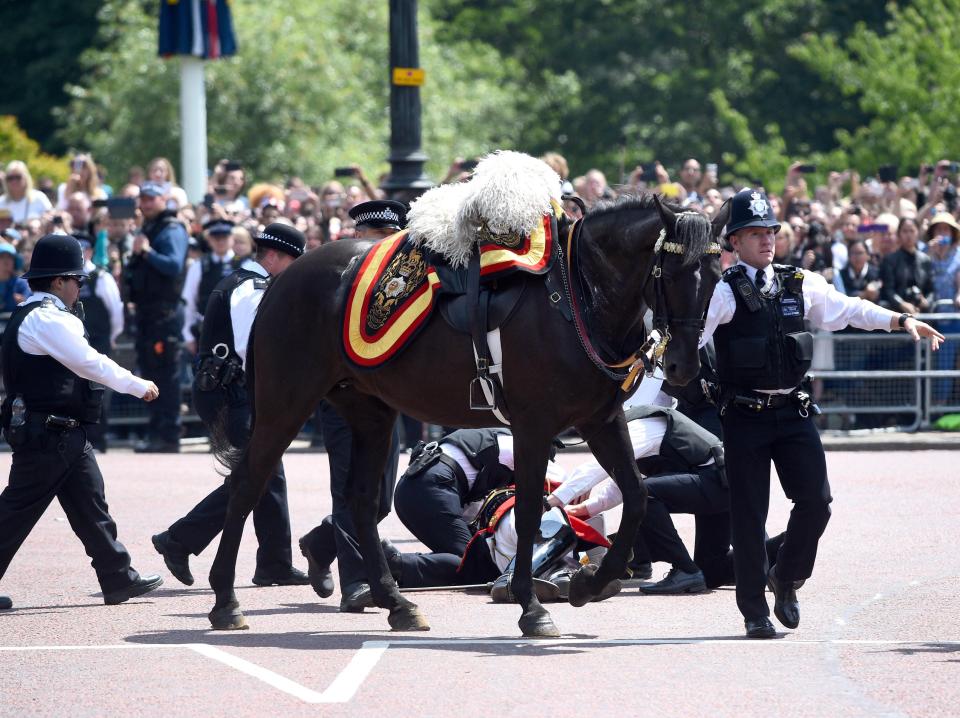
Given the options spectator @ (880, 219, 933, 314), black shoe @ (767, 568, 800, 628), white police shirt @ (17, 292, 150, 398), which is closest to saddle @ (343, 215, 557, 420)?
white police shirt @ (17, 292, 150, 398)

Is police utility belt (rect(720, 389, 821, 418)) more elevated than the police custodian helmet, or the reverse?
the police custodian helmet

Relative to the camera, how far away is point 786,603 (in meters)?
8.46

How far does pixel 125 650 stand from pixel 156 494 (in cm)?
586

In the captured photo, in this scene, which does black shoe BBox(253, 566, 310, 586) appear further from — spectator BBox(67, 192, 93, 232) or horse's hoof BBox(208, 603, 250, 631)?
spectator BBox(67, 192, 93, 232)

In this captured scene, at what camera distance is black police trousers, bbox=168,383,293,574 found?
10133 mm

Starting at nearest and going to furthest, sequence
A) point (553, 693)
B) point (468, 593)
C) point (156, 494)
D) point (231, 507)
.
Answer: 1. point (553, 693)
2. point (231, 507)
3. point (468, 593)
4. point (156, 494)

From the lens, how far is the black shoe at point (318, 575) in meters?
9.91

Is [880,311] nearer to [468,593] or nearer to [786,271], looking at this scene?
[786,271]

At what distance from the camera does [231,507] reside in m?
9.34

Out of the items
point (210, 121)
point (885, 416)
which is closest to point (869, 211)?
point (885, 416)

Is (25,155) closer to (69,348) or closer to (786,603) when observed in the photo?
(69,348)

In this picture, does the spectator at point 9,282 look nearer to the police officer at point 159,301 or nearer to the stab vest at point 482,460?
the police officer at point 159,301

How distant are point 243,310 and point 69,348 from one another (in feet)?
4.06

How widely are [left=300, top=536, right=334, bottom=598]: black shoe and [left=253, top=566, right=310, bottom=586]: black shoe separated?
411 millimetres
